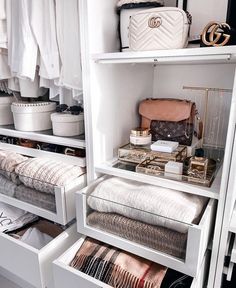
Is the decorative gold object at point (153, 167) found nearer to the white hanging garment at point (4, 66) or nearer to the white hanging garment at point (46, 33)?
the white hanging garment at point (46, 33)

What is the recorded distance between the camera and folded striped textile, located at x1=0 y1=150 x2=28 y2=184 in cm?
105

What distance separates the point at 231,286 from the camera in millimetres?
994

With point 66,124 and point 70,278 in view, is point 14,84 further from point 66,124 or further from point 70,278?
point 70,278

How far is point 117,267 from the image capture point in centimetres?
78

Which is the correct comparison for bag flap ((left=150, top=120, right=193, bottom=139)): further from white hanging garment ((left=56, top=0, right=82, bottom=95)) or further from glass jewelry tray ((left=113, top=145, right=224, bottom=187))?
white hanging garment ((left=56, top=0, right=82, bottom=95))

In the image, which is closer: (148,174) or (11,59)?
(148,174)

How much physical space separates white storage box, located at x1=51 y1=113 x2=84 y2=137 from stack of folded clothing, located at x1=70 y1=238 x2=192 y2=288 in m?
0.46

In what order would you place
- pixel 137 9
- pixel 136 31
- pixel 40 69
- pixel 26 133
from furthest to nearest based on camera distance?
pixel 26 133 < pixel 40 69 < pixel 137 9 < pixel 136 31

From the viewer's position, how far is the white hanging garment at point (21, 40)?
89 centimetres

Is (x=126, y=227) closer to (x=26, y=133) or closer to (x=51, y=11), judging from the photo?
(x=26, y=133)

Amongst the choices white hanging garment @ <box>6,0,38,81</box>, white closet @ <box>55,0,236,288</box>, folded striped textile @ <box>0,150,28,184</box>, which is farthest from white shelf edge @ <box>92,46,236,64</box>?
folded striped textile @ <box>0,150,28,184</box>

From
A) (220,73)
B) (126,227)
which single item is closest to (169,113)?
(220,73)

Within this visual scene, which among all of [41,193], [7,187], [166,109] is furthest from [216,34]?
[7,187]

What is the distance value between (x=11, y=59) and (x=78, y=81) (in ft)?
0.98
